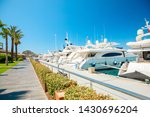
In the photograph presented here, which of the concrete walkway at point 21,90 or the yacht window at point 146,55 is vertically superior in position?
the yacht window at point 146,55

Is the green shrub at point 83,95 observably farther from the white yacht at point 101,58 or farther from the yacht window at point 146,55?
the white yacht at point 101,58

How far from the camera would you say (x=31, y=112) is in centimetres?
338

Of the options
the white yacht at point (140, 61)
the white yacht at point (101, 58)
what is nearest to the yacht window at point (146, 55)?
the white yacht at point (140, 61)

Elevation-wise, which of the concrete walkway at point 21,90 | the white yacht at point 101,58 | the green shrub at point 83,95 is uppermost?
the white yacht at point 101,58

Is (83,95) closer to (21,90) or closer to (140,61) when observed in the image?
(21,90)

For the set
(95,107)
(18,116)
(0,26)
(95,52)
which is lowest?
Result: (18,116)

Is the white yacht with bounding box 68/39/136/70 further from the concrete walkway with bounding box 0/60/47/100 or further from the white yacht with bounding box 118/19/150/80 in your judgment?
the concrete walkway with bounding box 0/60/47/100

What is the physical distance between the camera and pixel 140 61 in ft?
48.4

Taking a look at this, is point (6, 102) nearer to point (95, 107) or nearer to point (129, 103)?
point (95, 107)

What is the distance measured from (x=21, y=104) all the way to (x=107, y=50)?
2358 cm

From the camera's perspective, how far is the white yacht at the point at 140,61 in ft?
42.3

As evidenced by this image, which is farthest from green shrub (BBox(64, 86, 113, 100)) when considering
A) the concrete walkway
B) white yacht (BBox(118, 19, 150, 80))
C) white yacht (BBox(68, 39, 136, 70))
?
white yacht (BBox(68, 39, 136, 70))

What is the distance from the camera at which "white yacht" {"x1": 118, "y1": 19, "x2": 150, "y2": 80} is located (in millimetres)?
12906

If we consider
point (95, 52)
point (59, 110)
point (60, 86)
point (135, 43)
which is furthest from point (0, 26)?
point (59, 110)
